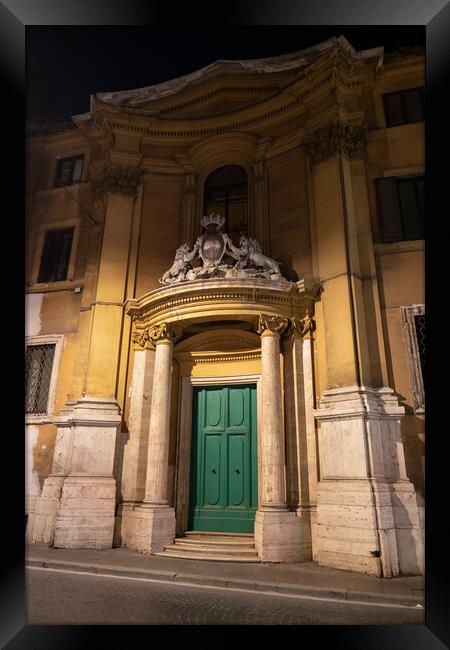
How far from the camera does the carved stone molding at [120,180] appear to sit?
10016 millimetres

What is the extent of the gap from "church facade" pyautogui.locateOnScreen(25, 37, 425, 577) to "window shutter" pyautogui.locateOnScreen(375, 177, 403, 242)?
30 millimetres

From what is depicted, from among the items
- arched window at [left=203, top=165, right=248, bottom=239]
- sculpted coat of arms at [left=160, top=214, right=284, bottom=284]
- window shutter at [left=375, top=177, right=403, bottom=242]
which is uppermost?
arched window at [left=203, top=165, right=248, bottom=239]

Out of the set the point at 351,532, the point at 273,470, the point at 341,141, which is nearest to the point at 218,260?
the point at 341,141

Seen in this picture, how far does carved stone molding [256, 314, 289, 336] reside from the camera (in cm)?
786

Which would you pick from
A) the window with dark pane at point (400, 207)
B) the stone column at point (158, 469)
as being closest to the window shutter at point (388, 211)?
the window with dark pane at point (400, 207)

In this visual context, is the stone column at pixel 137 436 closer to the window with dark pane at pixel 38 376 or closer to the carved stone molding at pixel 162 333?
the carved stone molding at pixel 162 333

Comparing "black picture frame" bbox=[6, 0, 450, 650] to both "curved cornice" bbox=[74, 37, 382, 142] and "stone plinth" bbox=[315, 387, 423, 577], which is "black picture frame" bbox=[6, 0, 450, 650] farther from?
"curved cornice" bbox=[74, 37, 382, 142]

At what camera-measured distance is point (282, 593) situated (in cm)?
501

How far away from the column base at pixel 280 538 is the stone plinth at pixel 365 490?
1.06 ft

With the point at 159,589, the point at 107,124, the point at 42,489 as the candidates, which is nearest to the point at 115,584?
the point at 159,589

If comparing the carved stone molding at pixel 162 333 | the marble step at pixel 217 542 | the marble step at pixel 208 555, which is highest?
the carved stone molding at pixel 162 333

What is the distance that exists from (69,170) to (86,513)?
8119 mm

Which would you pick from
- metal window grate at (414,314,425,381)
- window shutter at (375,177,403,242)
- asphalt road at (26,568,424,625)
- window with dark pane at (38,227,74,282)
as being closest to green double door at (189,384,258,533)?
asphalt road at (26,568,424,625)
